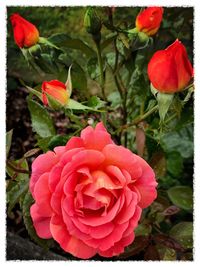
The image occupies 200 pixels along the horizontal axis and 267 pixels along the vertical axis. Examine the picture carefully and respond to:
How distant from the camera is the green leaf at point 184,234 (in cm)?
71

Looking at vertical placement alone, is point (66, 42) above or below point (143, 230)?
above

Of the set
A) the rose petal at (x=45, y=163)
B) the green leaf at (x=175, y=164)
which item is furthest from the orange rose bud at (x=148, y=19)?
the green leaf at (x=175, y=164)

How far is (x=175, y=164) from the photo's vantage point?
92 cm

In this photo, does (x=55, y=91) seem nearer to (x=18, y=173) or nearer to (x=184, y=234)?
(x=18, y=173)

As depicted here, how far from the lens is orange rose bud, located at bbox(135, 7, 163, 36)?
60cm

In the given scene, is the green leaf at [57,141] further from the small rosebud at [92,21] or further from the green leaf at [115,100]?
the green leaf at [115,100]

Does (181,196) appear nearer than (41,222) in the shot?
No

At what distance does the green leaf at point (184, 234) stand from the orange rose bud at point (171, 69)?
0.88 ft

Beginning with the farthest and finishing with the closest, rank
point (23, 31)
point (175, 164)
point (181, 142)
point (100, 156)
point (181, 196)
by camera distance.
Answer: point (181, 142) < point (175, 164) < point (181, 196) < point (23, 31) < point (100, 156)

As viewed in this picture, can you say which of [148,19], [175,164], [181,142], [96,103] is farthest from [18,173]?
[181,142]

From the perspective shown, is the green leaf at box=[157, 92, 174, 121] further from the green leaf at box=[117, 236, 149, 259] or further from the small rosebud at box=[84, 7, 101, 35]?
the green leaf at box=[117, 236, 149, 259]

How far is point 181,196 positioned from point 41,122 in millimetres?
273

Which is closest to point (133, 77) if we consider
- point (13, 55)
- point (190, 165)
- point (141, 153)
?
point (141, 153)

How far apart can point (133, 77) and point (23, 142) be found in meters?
0.48
